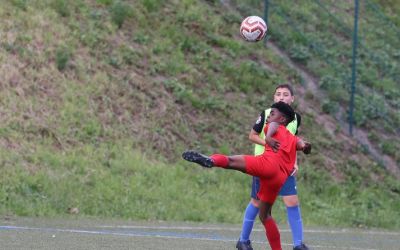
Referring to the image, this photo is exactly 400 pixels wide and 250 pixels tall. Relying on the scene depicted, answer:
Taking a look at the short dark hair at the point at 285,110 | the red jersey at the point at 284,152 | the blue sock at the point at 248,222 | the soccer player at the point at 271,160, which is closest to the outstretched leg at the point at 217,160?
the soccer player at the point at 271,160

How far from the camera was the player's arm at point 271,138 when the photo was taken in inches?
342

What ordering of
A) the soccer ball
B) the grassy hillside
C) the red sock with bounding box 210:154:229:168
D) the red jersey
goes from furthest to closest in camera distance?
1. the grassy hillside
2. the soccer ball
3. the red jersey
4. the red sock with bounding box 210:154:229:168

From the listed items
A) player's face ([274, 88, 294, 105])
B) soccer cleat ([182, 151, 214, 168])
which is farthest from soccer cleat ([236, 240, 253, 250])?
soccer cleat ([182, 151, 214, 168])

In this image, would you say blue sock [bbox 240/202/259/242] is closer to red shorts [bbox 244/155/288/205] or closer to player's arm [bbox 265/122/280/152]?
red shorts [bbox 244/155/288/205]

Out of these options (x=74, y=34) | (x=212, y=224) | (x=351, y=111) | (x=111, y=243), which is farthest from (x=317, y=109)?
(x=111, y=243)

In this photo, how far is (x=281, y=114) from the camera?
29.4 ft

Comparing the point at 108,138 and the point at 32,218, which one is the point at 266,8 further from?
the point at 32,218

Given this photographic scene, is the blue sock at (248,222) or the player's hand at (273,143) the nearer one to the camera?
the player's hand at (273,143)

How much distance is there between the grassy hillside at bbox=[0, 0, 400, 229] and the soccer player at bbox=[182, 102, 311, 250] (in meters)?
5.51

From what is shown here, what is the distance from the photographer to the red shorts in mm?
8352

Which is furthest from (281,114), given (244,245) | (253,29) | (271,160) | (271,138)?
(253,29)

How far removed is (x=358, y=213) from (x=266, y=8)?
20.6 feet

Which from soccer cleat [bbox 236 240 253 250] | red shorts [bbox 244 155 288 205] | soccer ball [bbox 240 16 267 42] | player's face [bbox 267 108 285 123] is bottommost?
soccer cleat [bbox 236 240 253 250]

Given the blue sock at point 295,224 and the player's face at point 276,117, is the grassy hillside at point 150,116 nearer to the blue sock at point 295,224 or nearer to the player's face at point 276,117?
the blue sock at point 295,224
